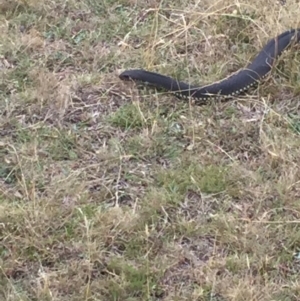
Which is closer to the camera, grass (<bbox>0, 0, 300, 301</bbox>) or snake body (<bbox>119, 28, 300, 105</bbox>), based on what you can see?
grass (<bbox>0, 0, 300, 301</bbox>)

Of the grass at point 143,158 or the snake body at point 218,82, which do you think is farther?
the snake body at point 218,82

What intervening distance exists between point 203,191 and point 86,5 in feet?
7.00

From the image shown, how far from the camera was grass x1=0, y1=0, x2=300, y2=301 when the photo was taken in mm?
3178

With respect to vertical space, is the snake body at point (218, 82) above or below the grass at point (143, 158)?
above

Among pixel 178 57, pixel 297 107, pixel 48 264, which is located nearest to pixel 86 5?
pixel 178 57

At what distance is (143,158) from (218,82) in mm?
819

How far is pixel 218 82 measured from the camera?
174 inches

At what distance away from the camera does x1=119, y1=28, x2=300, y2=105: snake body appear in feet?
14.2

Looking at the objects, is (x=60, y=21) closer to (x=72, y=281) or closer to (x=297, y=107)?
(x=297, y=107)

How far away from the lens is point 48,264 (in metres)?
3.24

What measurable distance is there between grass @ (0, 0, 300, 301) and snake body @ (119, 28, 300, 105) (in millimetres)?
68

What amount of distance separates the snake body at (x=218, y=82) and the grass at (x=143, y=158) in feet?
0.22

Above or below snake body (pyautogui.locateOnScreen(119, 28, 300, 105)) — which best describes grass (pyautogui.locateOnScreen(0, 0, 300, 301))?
below

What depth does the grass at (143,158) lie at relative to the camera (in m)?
3.18
